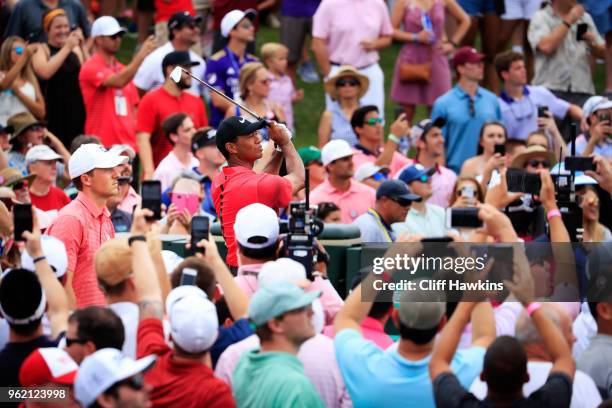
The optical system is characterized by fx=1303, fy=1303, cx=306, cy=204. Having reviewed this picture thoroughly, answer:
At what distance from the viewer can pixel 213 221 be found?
10.2 metres

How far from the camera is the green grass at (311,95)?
617 inches

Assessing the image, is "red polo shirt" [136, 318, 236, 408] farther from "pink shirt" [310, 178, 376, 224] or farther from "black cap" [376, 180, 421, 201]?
"pink shirt" [310, 178, 376, 224]

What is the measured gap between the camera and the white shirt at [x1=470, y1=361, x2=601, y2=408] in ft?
18.7

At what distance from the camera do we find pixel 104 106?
41.1ft

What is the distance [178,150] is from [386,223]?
2486mm

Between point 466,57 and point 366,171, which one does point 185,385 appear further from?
point 466,57

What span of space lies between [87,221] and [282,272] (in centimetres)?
175

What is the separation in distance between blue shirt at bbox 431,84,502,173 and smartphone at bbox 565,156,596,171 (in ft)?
15.6

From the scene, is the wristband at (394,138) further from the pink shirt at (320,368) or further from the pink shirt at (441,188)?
the pink shirt at (320,368)

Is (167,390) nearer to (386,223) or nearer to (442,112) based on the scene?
(386,223)

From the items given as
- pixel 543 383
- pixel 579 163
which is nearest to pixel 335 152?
pixel 579 163

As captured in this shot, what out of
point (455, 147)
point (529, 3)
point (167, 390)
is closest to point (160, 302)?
point (167, 390)

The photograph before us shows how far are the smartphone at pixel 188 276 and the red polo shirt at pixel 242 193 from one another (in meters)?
1.50

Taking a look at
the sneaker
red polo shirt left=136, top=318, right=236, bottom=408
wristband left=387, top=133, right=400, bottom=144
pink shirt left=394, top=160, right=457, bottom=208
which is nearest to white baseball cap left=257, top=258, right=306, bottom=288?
red polo shirt left=136, top=318, right=236, bottom=408
